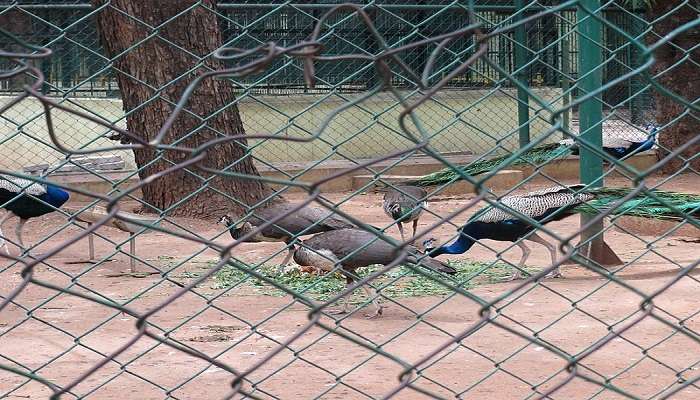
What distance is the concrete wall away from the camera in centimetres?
1141

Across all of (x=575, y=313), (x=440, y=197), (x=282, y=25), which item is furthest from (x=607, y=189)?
(x=282, y=25)

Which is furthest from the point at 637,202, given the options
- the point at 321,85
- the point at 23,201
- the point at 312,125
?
the point at 312,125

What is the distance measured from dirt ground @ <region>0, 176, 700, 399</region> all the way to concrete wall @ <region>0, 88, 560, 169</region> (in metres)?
4.43

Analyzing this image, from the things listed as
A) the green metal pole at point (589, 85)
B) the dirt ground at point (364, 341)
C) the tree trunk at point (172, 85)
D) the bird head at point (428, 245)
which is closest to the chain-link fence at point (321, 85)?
the tree trunk at point (172, 85)

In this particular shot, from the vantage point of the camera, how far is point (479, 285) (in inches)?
243

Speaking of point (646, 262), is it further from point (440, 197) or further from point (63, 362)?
point (440, 197)

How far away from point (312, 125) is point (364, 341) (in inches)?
289

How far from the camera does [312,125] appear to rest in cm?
1191

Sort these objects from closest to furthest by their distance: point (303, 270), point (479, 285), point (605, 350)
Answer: point (605, 350)
point (479, 285)
point (303, 270)

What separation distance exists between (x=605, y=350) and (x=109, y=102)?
26.9 feet

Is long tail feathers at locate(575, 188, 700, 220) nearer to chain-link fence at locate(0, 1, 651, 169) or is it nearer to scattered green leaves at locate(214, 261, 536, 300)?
scattered green leaves at locate(214, 261, 536, 300)

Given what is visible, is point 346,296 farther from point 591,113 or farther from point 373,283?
point 591,113

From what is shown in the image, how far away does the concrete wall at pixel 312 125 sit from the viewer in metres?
11.4

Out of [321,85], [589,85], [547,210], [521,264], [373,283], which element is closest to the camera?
[589,85]
